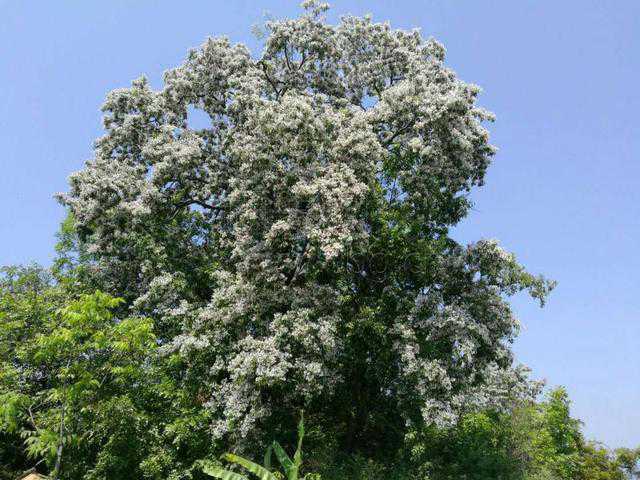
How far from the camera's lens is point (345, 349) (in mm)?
18297

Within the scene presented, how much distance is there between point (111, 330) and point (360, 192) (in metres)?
7.75

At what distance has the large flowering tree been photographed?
54.5 ft

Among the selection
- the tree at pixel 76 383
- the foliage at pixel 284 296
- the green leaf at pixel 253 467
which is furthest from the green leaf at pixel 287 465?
the tree at pixel 76 383

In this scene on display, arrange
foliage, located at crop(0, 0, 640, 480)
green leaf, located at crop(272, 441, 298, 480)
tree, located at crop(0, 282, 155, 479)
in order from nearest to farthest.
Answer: green leaf, located at crop(272, 441, 298, 480), tree, located at crop(0, 282, 155, 479), foliage, located at crop(0, 0, 640, 480)

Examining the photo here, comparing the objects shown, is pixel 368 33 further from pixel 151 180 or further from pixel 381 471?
pixel 381 471

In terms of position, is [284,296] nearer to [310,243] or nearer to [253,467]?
[310,243]

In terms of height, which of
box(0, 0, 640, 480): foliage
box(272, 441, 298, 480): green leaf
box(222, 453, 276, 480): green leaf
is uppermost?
box(0, 0, 640, 480): foliage

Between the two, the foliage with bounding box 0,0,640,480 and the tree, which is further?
the foliage with bounding box 0,0,640,480

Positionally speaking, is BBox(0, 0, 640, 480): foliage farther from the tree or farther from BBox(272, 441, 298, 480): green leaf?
BBox(272, 441, 298, 480): green leaf

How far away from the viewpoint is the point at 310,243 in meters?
16.7

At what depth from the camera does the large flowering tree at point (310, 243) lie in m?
16.6

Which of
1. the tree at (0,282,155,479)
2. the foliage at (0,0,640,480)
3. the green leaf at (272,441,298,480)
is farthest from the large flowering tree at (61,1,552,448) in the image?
the green leaf at (272,441,298,480)

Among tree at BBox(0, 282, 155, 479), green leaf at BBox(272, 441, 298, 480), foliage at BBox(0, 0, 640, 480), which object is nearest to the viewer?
green leaf at BBox(272, 441, 298, 480)

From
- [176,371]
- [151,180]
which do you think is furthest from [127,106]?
[176,371]
